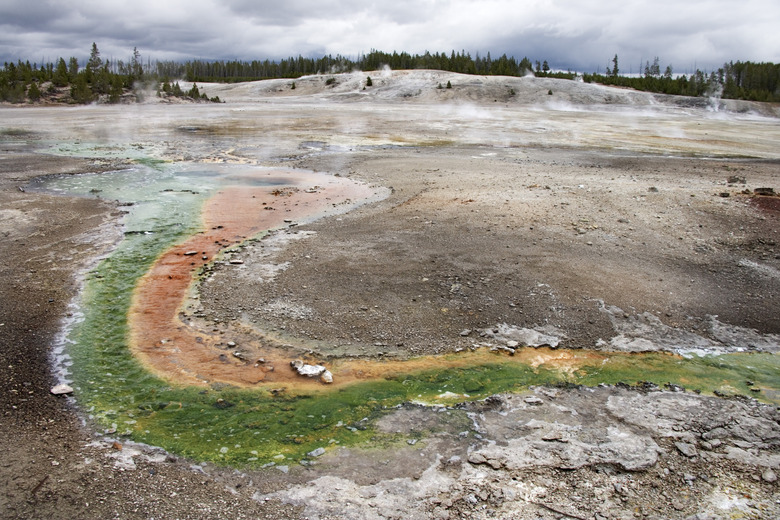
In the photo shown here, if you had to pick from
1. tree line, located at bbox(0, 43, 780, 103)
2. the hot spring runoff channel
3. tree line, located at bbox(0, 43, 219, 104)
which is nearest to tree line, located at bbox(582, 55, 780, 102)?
tree line, located at bbox(0, 43, 780, 103)

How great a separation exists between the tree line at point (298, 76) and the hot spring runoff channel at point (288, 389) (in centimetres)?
4727

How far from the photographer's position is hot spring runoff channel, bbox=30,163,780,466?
13.9 ft

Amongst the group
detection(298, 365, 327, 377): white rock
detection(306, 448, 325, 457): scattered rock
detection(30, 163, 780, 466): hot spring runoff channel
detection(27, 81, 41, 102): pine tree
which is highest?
detection(27, 81, 41, 102): pine tree

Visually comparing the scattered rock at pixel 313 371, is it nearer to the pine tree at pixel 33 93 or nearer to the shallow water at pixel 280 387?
the shallow water at pixel 280 387

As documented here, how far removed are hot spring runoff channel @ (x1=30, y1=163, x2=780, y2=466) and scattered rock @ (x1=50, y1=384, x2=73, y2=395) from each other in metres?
0.07

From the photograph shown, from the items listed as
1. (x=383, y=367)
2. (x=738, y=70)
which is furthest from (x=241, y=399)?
(x=738, y=70)

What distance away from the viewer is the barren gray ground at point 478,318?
361cm

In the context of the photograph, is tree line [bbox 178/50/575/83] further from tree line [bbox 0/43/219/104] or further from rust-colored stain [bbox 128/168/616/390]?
rust-colored stain [bbox 128/168/616/390]

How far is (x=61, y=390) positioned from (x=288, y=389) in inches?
80.5

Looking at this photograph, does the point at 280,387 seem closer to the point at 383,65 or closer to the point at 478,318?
the point at 478,318

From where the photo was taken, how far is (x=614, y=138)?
2442cm

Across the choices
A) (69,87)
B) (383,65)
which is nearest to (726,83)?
(383,65)

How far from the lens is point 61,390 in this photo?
15.7 ft

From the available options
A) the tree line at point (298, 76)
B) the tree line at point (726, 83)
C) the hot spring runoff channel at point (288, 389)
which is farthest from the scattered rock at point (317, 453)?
the tree line at point (726, 83)
